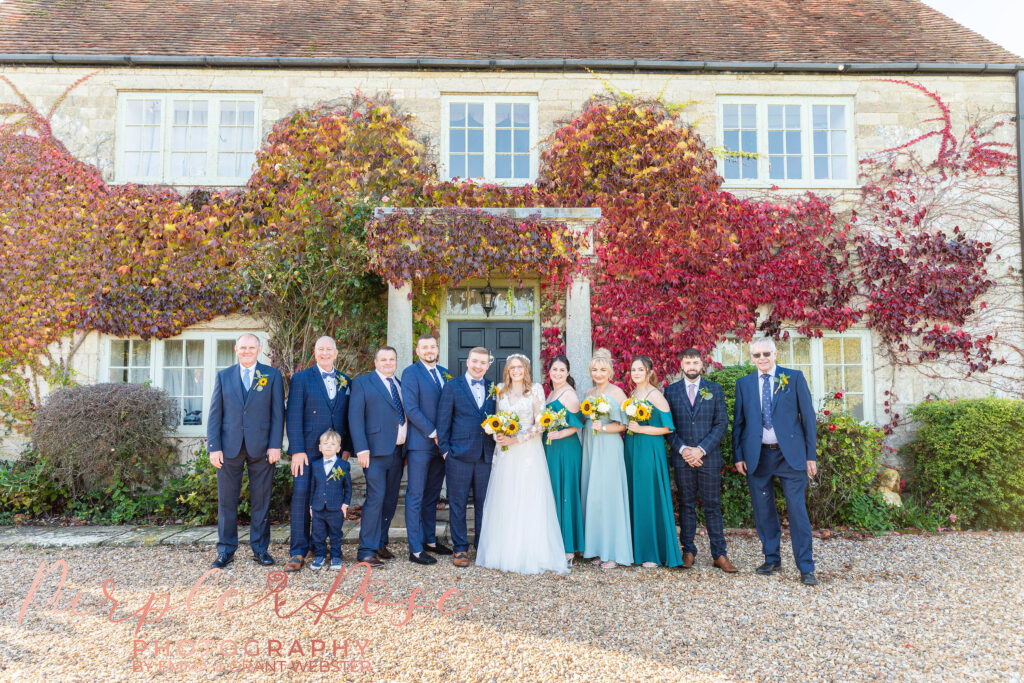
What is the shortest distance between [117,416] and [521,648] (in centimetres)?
611

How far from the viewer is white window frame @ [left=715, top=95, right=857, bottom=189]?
9.28 meters

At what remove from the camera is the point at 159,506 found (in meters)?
7.41

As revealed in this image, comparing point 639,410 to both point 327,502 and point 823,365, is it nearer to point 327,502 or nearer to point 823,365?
point 327,502

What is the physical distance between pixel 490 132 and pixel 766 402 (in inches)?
233

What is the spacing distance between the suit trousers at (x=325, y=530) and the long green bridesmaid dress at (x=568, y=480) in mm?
1957

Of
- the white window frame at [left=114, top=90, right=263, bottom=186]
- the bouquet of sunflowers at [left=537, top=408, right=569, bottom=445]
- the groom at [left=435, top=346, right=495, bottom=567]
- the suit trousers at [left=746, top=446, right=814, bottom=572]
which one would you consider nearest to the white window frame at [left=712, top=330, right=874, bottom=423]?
the suit trousers at [left=746, top=446, right=814, bottom=572]

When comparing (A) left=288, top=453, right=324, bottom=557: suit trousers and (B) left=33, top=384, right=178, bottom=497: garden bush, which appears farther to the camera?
(B) left=33, top=384, right=178, bottom=497: garden bush

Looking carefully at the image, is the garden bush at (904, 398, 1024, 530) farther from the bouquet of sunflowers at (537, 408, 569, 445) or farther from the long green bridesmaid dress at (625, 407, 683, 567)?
the bouquet of sunflowers at (537, 408, 569, 445)

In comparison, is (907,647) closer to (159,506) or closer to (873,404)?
(873,404)

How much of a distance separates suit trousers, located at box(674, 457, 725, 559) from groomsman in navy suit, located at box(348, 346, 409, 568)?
2.59m

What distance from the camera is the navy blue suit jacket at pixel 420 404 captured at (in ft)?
18.6

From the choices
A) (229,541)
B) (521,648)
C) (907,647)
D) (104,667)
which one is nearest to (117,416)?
(229,541)

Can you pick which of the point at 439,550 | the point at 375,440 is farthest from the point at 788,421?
the point at 375,440

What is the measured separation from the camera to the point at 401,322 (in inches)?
300
